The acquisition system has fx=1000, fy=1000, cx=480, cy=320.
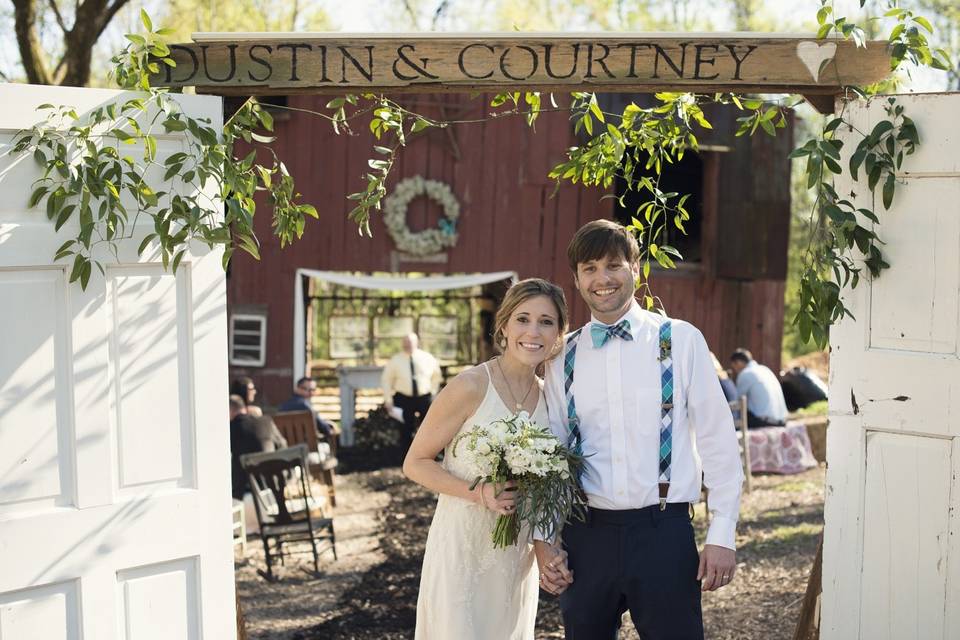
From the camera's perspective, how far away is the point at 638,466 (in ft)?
10.8

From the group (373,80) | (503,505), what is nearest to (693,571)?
(503,505)

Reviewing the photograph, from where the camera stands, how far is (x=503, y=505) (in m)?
3.41

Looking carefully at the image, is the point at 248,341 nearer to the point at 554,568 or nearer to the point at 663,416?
the point at 554,568

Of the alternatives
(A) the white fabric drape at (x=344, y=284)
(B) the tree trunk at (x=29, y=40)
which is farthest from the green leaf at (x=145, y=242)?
(A) the white fabric drape at (x=344, y=284)

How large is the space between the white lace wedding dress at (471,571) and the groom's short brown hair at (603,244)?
1.91 ft

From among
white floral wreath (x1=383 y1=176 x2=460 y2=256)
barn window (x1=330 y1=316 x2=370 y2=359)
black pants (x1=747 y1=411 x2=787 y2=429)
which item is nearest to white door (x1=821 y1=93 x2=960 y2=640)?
black pants (x1=747 y1=411 x2=787 y2=429)

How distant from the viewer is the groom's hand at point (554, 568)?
336cm

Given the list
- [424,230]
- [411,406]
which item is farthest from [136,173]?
[424,230]

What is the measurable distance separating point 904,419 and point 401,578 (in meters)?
4.70

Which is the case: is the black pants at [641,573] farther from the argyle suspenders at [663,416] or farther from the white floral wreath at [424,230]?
the white floral wreath at [424,230]

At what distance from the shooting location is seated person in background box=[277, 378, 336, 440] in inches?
424

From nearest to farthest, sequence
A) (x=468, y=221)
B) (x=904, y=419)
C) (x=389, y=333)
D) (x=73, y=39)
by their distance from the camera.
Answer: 1. (x=904, y=419)
2. (x=73, y=39)
3. (x=468, y=221)
4. (x=389, y=333)

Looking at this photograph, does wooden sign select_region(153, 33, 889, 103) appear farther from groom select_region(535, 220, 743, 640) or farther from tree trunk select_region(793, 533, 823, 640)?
tree trunk select_region(793, 533, 823, 640)

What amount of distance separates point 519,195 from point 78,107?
11.2 meters
